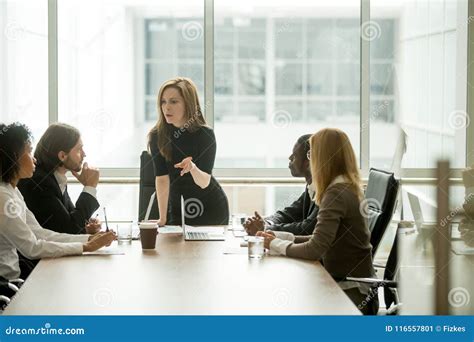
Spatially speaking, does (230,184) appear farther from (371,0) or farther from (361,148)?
(371,0)

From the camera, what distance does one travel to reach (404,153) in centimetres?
571

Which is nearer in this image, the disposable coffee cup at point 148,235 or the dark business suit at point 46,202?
the disposable coffee cup at point 148,235

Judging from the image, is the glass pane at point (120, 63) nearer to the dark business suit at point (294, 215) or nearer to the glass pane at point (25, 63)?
the glass pane at point (25, 63)

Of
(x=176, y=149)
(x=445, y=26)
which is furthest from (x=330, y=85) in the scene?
(x=176, y=149)

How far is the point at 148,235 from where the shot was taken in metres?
3.19

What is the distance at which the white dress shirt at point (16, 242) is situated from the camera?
9.66 feet

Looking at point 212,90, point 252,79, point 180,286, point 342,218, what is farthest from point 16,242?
point 252,79

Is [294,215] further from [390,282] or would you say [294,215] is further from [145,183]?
[390,282]

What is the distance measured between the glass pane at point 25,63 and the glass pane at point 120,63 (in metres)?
0.13

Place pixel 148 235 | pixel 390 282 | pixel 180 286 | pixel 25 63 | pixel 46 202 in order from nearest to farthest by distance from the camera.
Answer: pixel 180 286 < pixel 390 282 < pixel 148 235 < pixel 46 202 < pixel 25 63

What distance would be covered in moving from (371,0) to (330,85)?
0.67 meters

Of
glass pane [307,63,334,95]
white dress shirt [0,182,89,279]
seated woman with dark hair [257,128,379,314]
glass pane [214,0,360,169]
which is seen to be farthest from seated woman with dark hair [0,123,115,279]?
glass pane [307,63,334,95]

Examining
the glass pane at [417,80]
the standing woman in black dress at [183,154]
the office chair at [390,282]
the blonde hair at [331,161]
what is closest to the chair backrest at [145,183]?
the standing woman in black dress at [183,154]

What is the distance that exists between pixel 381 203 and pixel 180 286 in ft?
3.39
